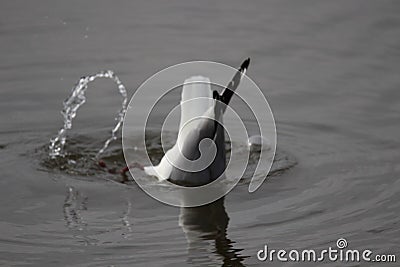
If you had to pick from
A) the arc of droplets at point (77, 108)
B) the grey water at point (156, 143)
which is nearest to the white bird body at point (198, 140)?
the grey water at point (156, 143)

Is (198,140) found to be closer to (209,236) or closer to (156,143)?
(209,236)

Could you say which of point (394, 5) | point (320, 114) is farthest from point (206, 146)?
point (394, 5)

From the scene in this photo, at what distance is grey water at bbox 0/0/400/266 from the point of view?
6480 millimetres

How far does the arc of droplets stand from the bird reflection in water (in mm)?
1283

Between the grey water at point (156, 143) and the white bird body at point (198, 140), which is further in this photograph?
the white bird body at point (198, 140)

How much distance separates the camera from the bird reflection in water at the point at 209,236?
6.16 meters

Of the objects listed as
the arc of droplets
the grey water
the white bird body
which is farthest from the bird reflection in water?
the arc of droplets

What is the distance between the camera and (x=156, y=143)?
8297mm

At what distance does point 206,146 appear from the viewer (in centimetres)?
713

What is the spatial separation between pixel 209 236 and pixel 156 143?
184cm

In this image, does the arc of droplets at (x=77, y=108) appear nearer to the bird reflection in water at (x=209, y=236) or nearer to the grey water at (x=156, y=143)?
the grey water at (x=156, y=143)

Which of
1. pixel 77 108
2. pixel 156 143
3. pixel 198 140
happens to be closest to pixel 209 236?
pixel 198 140

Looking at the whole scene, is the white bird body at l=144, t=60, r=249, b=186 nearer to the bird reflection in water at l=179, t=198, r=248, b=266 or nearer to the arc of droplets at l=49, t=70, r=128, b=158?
the bird reflection in water at l=179, t=198, r=248, b=266

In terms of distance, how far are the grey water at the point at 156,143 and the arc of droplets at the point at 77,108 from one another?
0.26 ft
